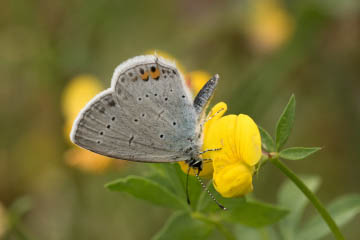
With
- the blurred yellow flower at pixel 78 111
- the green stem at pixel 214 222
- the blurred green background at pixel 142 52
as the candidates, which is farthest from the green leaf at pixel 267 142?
the blurred green background at pixel 142 52

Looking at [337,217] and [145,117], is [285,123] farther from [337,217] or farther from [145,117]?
[145,117]

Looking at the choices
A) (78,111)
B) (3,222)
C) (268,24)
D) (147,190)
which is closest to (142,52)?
(268,24)

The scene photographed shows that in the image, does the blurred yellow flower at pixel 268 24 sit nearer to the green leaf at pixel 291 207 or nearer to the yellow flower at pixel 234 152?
→ the green leaf at pixel 291 207

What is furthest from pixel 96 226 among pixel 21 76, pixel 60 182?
pixel 21 76

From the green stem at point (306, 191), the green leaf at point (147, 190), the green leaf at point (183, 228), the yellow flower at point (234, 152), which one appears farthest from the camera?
the green leaf at point (183, 228)

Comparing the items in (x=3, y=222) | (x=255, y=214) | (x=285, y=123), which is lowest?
(x=3, y=222)
